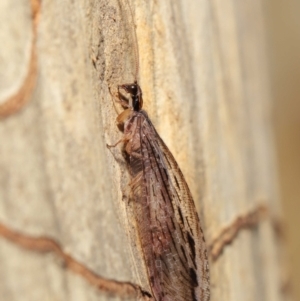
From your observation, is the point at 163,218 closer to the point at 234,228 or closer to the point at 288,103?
the point at 234,228

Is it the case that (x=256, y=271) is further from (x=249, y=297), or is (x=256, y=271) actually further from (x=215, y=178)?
(x=215, y=178)

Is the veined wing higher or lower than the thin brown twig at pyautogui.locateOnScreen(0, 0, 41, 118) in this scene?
lower

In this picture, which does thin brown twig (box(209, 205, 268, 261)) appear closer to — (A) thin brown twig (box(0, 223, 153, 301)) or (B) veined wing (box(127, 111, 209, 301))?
(B) veined wing (box(127, 111, 209, 301))

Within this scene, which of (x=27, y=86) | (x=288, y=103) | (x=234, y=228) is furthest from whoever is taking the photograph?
(x=288, y=103)

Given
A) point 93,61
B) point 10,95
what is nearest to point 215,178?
point 93,61

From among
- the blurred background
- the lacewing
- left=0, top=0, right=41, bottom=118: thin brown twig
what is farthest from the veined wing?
the blurred background

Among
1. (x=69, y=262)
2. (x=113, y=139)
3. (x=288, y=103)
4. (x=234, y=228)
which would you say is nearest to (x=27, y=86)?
(x=69, y=262)

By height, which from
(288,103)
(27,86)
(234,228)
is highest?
(27,86)

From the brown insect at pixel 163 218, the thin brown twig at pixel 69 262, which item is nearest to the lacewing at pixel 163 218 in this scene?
the brown insect at pixel 163 218
